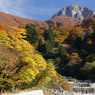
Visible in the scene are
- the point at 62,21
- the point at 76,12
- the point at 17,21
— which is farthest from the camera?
the point at 76,12

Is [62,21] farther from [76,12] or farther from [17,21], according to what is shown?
[76,12]

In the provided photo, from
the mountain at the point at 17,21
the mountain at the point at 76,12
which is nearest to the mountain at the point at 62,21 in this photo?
the mountain at the point at 17,21

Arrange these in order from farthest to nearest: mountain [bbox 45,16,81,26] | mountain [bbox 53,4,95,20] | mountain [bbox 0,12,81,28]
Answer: mountain [bbox 53,4,95,20]
mountain [bbox 45,16,81,26]
mountain [bbox 0,12,81,28]

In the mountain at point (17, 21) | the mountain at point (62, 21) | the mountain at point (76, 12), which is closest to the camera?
the mountain at point (17, 21)

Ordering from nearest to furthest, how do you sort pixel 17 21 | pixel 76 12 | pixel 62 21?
pixel 17 21
pixel 62 21
pixel 76 12

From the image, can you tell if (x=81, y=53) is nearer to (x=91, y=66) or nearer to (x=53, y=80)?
(x=91, y=66)

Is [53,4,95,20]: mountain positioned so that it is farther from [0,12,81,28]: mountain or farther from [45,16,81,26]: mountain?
[0,12,81,28]: mountain

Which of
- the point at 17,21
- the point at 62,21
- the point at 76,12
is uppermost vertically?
the point at 76,12

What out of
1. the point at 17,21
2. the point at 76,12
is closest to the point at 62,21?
the point at 17,21

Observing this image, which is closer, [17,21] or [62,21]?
[17,21]

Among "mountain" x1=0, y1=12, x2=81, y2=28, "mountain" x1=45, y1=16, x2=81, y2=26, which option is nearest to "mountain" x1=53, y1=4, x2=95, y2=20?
"mountain" x1=45, y1=16, x2=81, y2=26

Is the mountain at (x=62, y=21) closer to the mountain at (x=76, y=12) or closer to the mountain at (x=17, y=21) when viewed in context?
the mountain at (x=17, y=21)

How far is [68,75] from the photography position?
26516 millimetres

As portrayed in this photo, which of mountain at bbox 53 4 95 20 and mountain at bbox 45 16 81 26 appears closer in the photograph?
mountain at bbox 45 16 81 26
